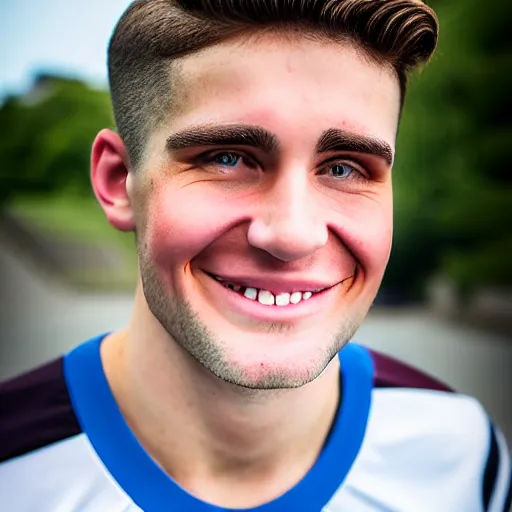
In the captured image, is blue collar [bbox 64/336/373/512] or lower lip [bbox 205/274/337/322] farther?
blue collar [bbox 64/336/373/512]

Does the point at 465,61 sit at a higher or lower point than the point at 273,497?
lower

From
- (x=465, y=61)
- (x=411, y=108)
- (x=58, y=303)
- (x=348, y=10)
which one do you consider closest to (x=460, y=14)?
(x=465, y=61)

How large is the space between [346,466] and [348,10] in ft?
2.59

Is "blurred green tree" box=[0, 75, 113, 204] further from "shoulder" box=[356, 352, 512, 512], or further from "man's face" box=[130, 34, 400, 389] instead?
"man's face" box=[130, 34, 400, 389]

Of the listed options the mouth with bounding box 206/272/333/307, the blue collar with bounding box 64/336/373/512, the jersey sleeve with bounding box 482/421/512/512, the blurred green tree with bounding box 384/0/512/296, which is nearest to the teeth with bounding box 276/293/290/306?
the mouth with bounding box 206/272/333/307

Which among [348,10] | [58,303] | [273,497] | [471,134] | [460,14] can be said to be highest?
[348,10]

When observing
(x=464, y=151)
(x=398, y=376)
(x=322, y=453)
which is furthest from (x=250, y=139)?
(x=464, y=151)

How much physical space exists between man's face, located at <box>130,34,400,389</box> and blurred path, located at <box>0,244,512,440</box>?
3171mm

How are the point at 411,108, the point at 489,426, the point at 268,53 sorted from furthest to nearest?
the point at 411,108, the point at 489,426, the point at 268,53

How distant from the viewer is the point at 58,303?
7.98m

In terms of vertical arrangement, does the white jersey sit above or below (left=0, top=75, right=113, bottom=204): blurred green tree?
above

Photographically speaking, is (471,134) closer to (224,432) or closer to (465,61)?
(465,61)

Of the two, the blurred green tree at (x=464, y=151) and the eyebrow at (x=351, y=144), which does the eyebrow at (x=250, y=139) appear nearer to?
the eyebrow at (x=351, y=144)

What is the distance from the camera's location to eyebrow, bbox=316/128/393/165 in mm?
884
